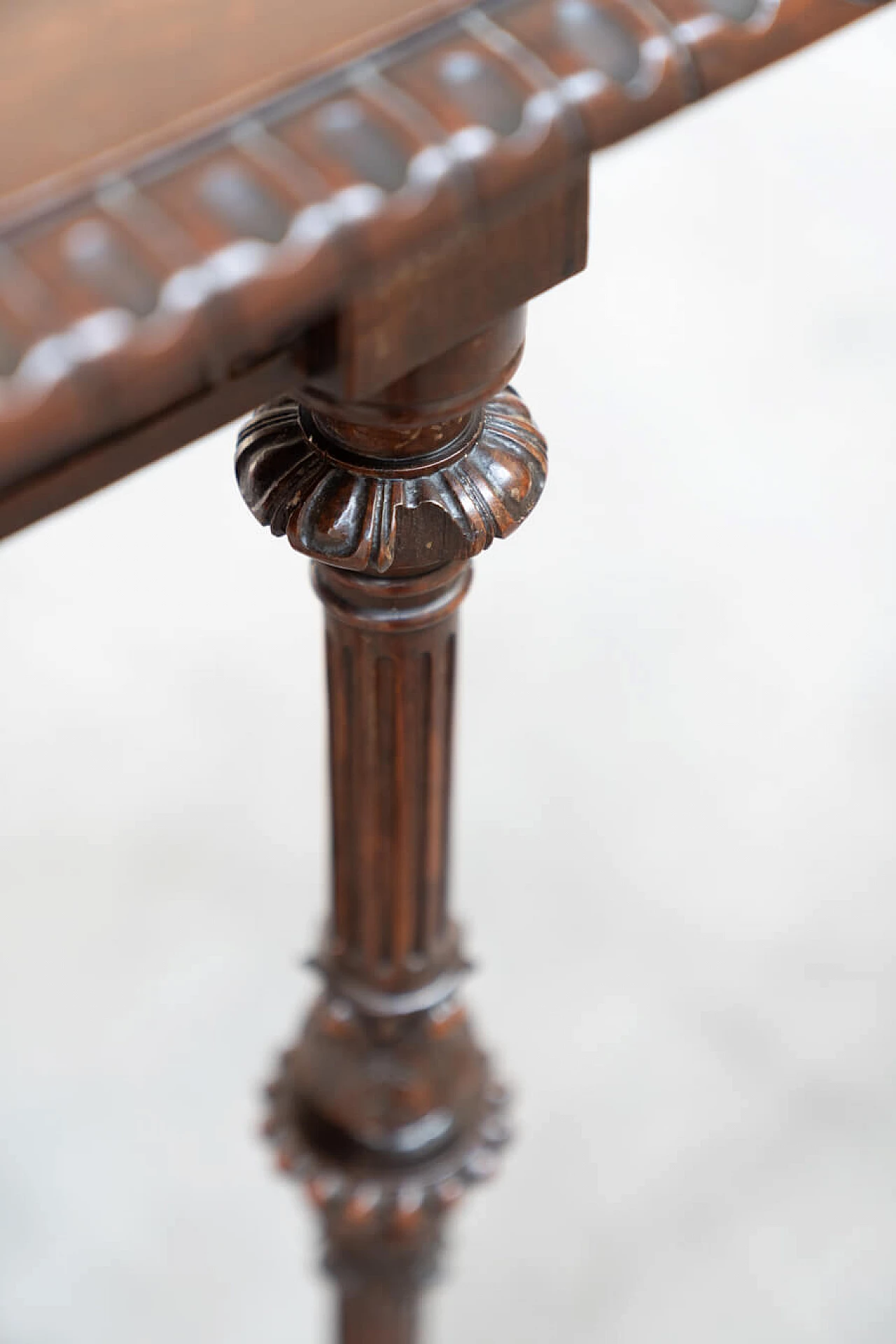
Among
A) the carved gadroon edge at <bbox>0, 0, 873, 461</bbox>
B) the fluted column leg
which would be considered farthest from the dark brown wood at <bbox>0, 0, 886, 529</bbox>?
the fluted column leg

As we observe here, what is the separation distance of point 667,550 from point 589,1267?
27.0 inches

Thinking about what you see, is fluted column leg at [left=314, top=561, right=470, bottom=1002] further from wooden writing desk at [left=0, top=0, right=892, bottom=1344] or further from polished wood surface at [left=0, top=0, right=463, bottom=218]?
polished wood surface at [left=0, top=0, right=463, bottom=218]

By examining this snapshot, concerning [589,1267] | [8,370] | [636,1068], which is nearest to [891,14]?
[636,1068]

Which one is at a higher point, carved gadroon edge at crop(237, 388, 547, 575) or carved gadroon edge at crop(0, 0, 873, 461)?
carved gadroon edge at crop(237, 388, 547, 575)

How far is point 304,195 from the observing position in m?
0.40

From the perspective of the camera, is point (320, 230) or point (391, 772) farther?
point (391, 772)

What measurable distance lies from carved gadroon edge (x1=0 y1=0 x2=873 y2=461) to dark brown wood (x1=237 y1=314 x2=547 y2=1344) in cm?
7

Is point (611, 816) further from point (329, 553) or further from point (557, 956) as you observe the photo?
point (329, 553)

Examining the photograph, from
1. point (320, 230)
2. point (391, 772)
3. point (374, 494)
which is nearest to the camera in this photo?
point (320, 230)

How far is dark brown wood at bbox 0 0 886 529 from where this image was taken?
38 centimetres

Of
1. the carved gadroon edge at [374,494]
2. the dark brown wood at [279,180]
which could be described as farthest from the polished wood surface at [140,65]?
the carved gadroon edge at [374,494]

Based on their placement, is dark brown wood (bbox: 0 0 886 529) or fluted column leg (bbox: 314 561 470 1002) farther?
fluted column leg (bbox: 314 561 470 1002)

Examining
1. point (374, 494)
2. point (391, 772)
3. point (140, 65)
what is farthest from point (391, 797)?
point (140, 65)

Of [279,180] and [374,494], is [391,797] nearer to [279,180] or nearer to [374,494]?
[374,494]
